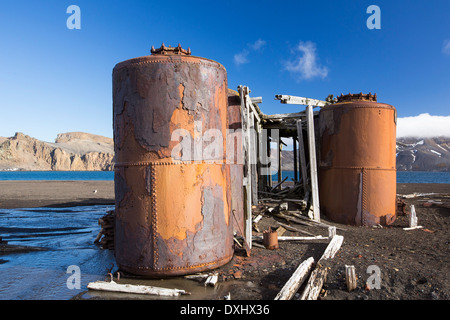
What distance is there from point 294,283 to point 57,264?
5.90m

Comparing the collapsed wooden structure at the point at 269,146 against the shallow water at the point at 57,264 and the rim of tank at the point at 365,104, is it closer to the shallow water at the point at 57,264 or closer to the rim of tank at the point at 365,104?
the rim of tank at the point at 365,104

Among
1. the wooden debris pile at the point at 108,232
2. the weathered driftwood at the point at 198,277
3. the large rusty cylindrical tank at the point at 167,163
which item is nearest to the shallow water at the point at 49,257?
the wooden debris pile at the point at 108,232

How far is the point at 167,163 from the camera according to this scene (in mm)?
5902

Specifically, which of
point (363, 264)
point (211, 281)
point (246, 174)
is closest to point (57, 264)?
point (211, 281)

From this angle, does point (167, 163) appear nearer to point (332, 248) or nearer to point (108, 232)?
point (108, 232)

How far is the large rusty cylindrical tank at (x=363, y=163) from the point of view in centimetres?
1065

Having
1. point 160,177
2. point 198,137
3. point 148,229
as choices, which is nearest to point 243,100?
point 198,137

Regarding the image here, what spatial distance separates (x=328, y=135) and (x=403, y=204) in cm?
389

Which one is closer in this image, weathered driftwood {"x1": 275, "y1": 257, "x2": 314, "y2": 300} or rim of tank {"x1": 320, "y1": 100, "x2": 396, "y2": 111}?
weathered driftwood {"x1": 275, "y1": 257, "x2": 314, "y2": 300}

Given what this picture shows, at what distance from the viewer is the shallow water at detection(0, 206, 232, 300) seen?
5742 mm

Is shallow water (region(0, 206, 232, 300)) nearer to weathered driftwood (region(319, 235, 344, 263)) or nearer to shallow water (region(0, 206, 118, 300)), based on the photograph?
shallow water (region(0, 206, 118, 300))

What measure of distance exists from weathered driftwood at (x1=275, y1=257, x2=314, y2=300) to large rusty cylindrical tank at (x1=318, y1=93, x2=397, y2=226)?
525cm

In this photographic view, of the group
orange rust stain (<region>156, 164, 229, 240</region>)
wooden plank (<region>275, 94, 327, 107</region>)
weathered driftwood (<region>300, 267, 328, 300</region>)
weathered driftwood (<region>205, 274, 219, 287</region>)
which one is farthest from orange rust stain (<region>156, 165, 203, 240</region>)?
wooden plank (<region>275, 94, 327, 107</region>)
